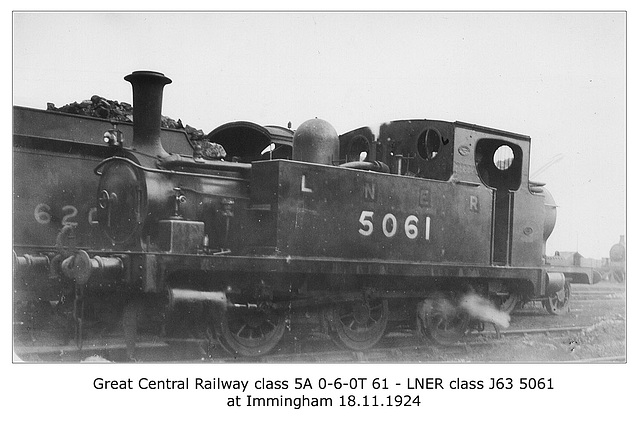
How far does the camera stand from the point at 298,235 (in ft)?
28.9

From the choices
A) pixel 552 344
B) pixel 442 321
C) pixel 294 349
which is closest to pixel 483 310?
pixel 442 321

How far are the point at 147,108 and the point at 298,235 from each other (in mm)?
2222

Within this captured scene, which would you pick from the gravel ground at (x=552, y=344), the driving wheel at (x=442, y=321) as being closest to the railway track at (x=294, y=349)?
the gravel ground at (x=552, y=344)

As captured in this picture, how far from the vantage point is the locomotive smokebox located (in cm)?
937

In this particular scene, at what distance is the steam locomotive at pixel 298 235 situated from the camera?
816 centimetres

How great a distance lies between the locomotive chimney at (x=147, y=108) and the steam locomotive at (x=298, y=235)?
15 millimetres

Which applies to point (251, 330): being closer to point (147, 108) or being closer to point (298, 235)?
point (298, 235)

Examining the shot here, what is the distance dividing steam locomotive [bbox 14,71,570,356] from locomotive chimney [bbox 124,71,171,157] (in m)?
0.02

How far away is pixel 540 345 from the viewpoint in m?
10.7

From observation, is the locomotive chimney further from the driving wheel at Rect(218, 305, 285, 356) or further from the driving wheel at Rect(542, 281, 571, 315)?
the driving wheel at Rect(542, 281, 571, 315)
